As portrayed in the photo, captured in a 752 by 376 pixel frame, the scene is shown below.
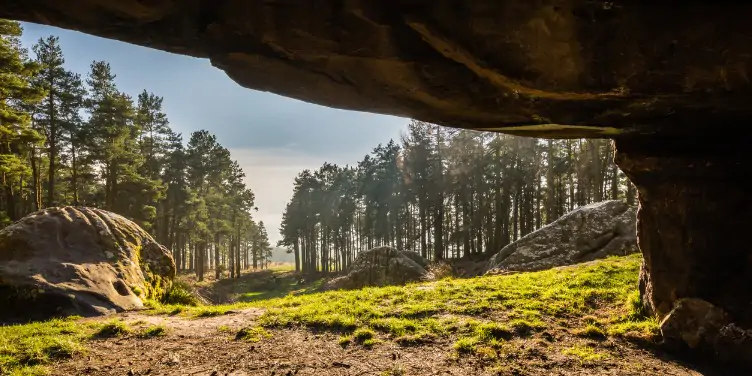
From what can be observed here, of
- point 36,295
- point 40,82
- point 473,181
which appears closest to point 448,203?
point 473,181

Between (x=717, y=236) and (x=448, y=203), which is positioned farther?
(x=448, y=203)

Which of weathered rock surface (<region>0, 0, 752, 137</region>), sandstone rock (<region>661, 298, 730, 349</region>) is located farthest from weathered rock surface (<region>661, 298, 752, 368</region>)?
weathered rock surface (<region>0, 0, 752, 137</region>)

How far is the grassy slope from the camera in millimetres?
7938

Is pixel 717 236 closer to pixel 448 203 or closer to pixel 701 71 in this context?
pixel 701 71

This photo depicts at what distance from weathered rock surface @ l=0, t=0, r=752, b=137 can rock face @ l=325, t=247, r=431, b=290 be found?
20117mm

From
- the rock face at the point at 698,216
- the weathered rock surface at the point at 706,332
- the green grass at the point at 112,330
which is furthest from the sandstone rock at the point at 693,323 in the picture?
the green grass at the point at 112,330

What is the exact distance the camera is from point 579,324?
350 inches

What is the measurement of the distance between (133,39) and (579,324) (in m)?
9.62

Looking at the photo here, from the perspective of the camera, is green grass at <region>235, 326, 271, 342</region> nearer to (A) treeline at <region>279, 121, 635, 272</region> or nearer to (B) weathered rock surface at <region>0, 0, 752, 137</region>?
(B) weathered rock surface at <region>0, 0, 752, 137</region>

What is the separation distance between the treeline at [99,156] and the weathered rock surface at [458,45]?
22.7 m

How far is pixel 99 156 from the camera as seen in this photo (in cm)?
3497

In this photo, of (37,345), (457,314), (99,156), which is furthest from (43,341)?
(99,156)

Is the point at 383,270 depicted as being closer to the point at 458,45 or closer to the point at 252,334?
the point at 252,334

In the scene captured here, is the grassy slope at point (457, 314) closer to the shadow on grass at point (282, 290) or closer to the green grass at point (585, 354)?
the green grass at point (585, 354)
